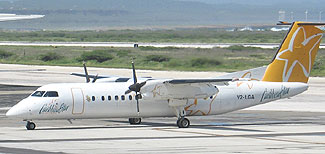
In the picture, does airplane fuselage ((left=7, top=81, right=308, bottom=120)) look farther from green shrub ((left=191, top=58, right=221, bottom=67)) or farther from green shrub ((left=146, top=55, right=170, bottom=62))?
green shrub ((left=146, top=55, right=170, bottom=62))

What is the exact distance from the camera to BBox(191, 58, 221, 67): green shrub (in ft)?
196

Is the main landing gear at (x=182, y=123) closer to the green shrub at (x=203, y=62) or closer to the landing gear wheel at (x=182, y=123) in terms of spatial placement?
the landing gear wheel at (x=182, y=123)

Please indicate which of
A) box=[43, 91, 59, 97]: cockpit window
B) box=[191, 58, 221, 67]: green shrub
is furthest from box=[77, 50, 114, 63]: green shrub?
box=[43, 91, 59, 97]: cockpit window

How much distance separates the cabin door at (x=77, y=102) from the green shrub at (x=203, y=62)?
2951 cm

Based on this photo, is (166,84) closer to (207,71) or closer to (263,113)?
(263,113)

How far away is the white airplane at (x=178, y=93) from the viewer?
29.6m

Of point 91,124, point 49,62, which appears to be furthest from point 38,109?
point 49,62

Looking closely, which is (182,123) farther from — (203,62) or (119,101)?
(203,62)

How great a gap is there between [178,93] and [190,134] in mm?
2997

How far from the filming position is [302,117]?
3581cm

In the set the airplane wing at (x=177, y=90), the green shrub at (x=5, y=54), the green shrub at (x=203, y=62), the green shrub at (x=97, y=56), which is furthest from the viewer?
the green shrub at (x=5, y=54)

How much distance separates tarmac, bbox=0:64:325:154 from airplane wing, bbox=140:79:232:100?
144 cm

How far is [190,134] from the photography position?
28.4 meters

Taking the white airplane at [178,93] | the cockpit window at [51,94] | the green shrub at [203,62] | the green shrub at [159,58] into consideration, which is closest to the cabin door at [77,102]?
the white airplane at [178,93]
